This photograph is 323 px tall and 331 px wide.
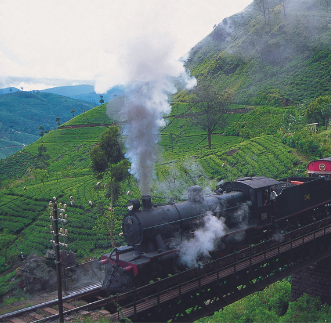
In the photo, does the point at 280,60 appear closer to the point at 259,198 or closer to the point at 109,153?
the point at 109,153

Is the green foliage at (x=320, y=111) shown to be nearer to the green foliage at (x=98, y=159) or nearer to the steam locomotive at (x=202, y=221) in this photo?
the steam locomotive at (x=202, y=221)

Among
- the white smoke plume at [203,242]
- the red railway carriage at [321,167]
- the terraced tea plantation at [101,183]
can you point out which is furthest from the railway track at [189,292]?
the red railway carriage at [321,167]

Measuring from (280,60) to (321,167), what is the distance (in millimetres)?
51266

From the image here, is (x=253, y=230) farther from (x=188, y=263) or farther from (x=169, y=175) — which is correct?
(x=169, y=175)

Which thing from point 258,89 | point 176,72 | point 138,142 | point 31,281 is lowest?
point 31,281

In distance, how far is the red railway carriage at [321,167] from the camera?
21.2m

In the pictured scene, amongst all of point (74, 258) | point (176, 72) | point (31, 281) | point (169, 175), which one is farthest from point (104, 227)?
point (176, 72)

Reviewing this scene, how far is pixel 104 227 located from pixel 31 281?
6204 millimetres

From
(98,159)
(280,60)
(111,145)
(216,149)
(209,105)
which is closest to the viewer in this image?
(98,159)

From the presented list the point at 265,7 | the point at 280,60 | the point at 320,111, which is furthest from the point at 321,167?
the point at 265,7

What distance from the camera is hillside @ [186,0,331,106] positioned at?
5703cm

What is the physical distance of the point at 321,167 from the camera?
2167 centimetres

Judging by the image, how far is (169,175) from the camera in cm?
3098

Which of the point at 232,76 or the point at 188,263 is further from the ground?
the point at 232,76
